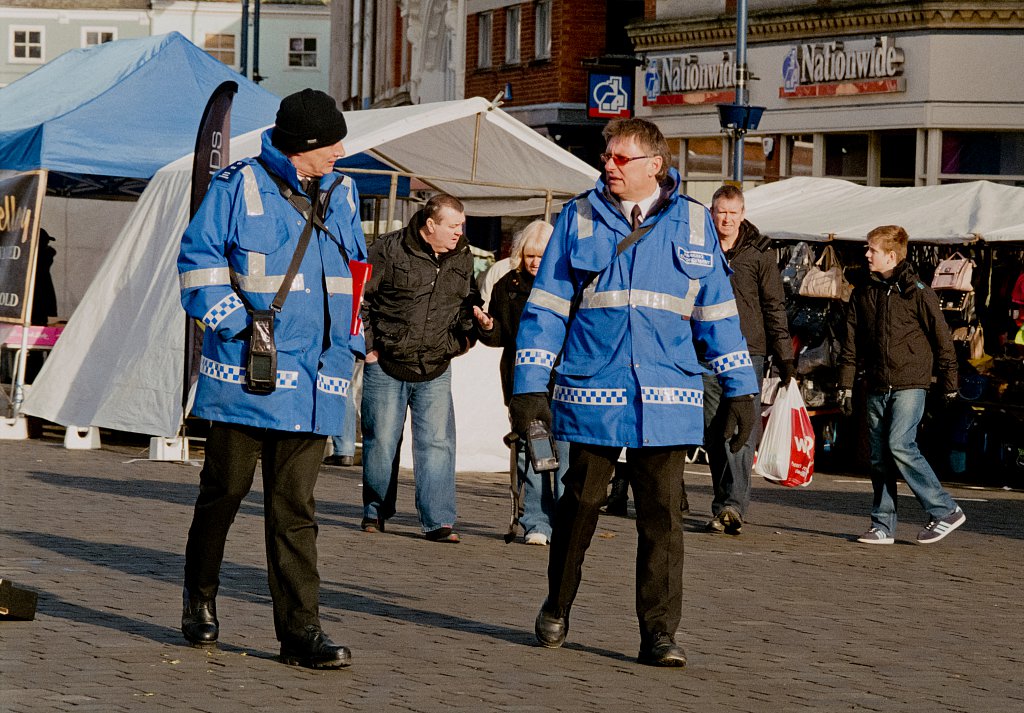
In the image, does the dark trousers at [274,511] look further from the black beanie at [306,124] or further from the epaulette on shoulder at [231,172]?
the black beanie at [306,124]

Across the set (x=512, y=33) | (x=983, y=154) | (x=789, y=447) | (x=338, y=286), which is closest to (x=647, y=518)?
(x=338, y=286)

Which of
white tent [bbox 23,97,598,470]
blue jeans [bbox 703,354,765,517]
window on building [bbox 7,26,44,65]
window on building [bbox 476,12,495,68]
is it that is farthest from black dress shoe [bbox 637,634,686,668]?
window on building [bbox 7,26,44,65]

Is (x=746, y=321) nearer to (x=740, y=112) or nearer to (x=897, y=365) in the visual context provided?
(x=897, y=365)

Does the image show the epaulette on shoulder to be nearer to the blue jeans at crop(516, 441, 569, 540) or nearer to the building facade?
the blue jeans at crop(516, 441, 569, 540)

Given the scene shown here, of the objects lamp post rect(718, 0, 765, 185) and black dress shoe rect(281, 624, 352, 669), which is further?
lamp post rect(718, 0, 765, 185)

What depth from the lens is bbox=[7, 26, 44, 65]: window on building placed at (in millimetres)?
80562

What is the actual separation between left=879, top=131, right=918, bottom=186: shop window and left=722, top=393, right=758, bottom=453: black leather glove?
59.2ft

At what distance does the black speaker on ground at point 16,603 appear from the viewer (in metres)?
7.16

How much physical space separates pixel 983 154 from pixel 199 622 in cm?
1870

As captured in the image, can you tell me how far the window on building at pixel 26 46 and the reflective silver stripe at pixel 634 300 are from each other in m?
77.0

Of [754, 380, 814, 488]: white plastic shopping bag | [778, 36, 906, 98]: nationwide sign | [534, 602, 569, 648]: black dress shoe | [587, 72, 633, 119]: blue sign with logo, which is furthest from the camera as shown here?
[587, 72, 633, 119]: blue sign with logo

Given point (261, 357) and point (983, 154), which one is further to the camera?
point (983, 154)

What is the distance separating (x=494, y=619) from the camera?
25.6 feet

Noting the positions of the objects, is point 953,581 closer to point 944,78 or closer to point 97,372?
point 97,372
